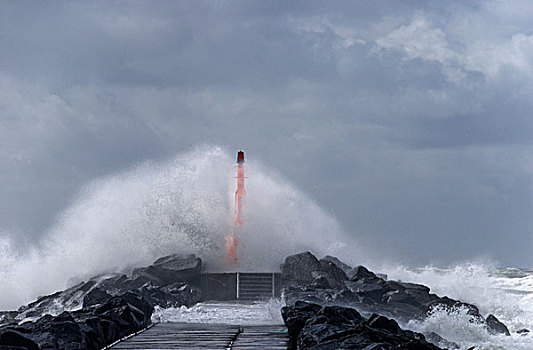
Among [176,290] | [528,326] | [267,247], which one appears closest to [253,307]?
[176,290]

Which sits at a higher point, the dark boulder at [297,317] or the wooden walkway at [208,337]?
the dark boulder at [297,317]

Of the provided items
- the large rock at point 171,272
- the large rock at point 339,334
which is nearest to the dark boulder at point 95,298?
the large rock at point 171,272

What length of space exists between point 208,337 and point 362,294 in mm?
9793

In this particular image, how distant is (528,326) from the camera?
82.7 feet

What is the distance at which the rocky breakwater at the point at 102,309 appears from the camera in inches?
351

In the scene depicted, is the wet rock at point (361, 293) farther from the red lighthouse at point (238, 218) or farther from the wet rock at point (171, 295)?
the red lighthouse at point (238, 218)

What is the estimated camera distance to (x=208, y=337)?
11.0m

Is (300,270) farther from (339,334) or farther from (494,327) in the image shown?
(339,334)

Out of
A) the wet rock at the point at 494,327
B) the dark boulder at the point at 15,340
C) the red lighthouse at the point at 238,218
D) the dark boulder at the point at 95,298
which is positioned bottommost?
the wet rock at the point at 494,327

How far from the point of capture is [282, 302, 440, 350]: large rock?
A: 8.43m

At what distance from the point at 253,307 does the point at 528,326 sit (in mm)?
11066

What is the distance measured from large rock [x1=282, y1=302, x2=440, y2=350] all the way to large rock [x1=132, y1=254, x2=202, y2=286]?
1097 cm

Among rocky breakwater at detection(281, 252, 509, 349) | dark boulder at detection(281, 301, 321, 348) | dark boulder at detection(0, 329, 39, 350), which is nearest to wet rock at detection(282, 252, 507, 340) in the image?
rocky breakwater at detection(281, 252, 509, 349)

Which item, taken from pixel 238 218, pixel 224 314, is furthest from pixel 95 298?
pixel 238 218
